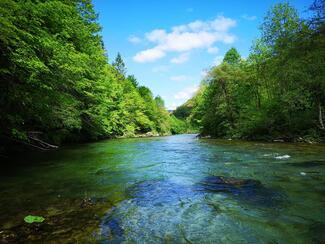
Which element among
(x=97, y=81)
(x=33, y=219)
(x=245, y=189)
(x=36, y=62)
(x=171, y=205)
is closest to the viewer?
(x=33, y=219)

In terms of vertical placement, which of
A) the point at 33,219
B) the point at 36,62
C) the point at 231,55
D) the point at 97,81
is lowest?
the point at 33,219

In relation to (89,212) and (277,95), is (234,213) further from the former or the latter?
(277,95)

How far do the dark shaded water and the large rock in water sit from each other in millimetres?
22

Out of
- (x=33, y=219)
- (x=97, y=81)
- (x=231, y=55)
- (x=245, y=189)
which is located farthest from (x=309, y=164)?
(x=231, y=55)

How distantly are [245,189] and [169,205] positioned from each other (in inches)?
95.0

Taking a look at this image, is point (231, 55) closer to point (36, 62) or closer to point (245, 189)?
point (36, 62)

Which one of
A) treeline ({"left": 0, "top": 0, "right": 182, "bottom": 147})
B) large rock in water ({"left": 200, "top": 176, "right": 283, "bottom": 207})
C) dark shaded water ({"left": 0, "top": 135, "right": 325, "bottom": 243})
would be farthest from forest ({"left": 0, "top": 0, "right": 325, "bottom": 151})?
large rock in water ({"left": 200, "top": 176, "right": 283, "bottom": 207})

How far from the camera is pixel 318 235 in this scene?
402cm

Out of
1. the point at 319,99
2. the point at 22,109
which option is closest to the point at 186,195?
the point at 22,109

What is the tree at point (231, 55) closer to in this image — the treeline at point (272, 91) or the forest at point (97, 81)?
the forest at point (97, 81)

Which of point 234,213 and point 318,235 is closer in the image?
point 318,235

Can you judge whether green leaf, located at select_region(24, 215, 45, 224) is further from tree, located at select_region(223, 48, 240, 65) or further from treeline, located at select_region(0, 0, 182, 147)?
tree, located at select_region(223, 48, 240, 65)

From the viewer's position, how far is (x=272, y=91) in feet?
92.1

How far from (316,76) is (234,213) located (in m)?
17.9
